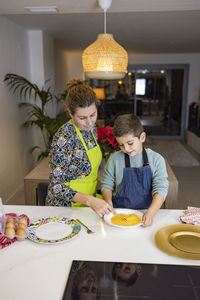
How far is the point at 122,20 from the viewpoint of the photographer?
378 cm

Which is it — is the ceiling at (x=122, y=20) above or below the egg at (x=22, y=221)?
above

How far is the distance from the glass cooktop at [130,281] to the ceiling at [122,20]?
1.90 m

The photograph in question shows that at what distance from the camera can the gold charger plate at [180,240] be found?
0.97 metres

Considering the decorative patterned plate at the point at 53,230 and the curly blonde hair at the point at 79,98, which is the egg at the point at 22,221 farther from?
the curly blonde hair at the point at 79,98

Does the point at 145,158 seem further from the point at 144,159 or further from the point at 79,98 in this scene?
the point at 79,98

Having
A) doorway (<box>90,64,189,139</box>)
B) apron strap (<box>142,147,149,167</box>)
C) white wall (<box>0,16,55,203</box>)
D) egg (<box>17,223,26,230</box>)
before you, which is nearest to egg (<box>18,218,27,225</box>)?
egg (<box>17,223,26,230</box>)

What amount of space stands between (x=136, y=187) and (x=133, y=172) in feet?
0.27

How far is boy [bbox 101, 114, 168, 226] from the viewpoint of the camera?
1353 mm

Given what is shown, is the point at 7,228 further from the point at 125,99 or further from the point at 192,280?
the point at 125,99

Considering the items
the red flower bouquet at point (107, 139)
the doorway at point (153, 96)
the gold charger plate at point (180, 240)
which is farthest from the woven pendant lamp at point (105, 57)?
the doorway at point (153, 96)

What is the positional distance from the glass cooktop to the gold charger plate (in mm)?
80

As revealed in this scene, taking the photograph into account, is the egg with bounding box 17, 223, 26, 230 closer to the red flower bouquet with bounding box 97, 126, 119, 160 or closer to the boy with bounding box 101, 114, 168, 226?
the boy with bounding box 101, 114, 168, 226

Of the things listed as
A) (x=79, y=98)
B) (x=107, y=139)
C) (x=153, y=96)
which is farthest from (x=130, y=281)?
(x=153, y=96)

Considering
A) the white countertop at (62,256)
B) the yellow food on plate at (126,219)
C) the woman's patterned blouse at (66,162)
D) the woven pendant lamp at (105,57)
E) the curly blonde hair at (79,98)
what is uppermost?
the woven pendant lamp at (105,57)
